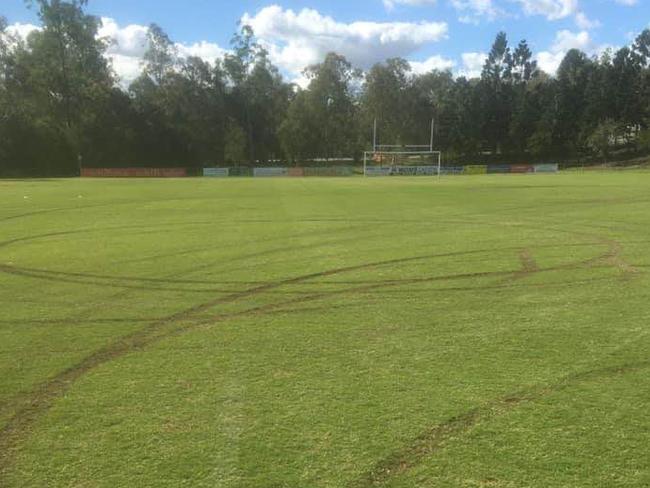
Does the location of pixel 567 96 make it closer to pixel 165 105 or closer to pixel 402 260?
pixel 165 105

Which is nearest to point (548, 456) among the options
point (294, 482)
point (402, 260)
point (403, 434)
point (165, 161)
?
point (403, 434)

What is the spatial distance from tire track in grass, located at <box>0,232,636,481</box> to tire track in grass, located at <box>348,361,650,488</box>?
7.40 ft

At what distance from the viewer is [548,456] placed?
156 inches

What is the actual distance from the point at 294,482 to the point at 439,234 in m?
11.5

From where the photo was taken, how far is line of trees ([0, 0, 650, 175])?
273ft

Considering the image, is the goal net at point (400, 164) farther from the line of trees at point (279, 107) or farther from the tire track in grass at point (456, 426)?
the tire track in grass at point (456, 426)

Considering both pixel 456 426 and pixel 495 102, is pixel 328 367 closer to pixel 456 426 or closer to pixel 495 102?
pixel 456 426

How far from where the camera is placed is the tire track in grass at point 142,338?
4441mm

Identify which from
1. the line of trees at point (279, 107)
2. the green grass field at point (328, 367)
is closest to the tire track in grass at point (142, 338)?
the green grass field at point (328, 367)

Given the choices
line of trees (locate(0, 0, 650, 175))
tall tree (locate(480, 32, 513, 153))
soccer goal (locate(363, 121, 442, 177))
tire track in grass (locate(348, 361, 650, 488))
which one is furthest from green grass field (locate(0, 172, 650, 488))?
tall tree (locate(480, 32, 513, 153))

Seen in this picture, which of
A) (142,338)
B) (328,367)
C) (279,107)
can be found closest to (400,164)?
(279,107)

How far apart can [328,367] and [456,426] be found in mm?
1510

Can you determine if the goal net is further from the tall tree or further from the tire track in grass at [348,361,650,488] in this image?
the tire track in grass at [348,361,650,488]

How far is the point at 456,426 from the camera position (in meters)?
4.37
